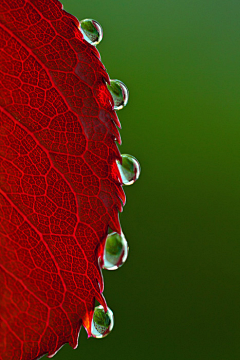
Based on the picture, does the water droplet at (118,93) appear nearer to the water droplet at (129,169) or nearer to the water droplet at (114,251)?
the water droplet at (129,169)

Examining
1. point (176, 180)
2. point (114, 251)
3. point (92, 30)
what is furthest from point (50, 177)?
point (176, 180)

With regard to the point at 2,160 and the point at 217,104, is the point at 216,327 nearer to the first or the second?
the point at 217,104

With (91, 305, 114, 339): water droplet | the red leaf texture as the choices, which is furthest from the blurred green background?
the red leaf texture

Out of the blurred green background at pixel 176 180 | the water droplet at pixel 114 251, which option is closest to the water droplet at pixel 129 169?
the water droplet at pixel 114 251

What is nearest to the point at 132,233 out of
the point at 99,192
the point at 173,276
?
the point at 173,276

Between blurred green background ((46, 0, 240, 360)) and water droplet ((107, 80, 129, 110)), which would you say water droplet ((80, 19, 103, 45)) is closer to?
water droplet ((107, 80, 129, 110))

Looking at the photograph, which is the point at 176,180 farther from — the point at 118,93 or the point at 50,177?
the point at 50,177
